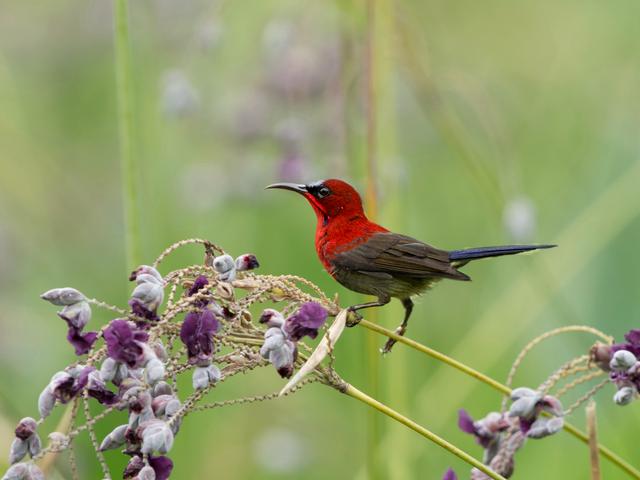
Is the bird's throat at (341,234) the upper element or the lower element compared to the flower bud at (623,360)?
lower

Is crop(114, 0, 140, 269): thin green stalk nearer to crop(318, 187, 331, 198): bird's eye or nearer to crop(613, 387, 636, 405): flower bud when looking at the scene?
crop(318, 187, 331, 198): bird's eye

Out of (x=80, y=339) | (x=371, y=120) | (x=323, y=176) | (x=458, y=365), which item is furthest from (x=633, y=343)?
(x=323, y=176)

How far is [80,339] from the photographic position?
1509 mm

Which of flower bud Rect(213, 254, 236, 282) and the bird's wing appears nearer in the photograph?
flower bud Rect(213, 254, 236, 282)

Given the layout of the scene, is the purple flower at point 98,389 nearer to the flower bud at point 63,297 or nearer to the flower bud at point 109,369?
the flower bud at point 109,369

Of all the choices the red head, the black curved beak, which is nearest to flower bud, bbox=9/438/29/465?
the black curved beak

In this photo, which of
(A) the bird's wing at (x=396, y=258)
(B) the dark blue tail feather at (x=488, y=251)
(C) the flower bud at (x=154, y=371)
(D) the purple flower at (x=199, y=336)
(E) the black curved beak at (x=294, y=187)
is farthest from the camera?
(A) the bird's wing at (x=396, y=258)

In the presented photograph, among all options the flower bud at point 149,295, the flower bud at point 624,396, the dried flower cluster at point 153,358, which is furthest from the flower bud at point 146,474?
the flower bud at point 624,396

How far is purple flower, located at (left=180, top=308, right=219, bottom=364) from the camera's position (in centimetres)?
149

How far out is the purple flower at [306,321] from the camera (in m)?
1.53

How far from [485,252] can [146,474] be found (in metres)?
1.16

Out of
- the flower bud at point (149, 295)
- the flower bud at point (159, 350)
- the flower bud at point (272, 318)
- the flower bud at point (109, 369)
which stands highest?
the flower bud at point (149, 295)

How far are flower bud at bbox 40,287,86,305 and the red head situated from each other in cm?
124

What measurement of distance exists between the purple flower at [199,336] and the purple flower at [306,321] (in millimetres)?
111
